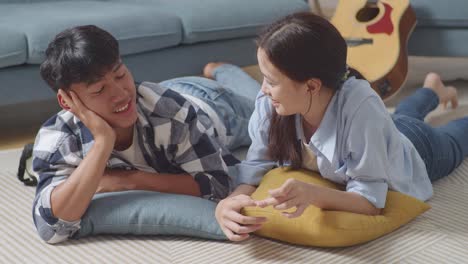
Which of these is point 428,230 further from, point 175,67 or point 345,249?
point 175,67

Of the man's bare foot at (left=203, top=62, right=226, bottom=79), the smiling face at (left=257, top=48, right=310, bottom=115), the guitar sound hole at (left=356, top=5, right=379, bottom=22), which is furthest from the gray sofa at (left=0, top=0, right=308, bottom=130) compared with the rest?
the smiling face at (left=257, top=48, right=310, bottom=115)

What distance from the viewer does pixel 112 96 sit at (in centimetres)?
149

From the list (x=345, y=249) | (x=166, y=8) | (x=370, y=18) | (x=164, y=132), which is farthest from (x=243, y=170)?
(x=370, y=18)

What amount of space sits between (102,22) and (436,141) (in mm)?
1207

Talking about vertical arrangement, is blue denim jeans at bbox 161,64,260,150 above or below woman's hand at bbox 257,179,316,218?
below

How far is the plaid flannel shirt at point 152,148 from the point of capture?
1568mm

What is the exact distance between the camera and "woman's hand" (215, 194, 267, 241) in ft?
4.71

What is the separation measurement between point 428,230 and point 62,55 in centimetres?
90

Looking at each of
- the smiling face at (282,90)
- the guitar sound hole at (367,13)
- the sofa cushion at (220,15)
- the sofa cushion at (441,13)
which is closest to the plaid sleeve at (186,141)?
the smiling face at (282,90)

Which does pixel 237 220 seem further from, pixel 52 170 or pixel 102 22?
pixel 102 22

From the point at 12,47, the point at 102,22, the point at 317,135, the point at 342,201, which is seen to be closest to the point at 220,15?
the point at 102,22

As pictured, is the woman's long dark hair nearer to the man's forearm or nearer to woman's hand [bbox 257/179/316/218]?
woman's hand [bbox 257/179/316/218]

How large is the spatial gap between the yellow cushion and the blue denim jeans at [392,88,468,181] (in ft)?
0.77

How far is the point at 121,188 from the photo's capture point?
1638 millimetres
